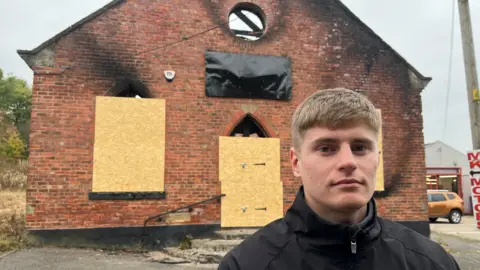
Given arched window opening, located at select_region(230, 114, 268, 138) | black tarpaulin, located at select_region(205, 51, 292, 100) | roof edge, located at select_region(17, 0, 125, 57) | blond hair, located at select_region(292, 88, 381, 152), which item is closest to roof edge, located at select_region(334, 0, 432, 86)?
black tarpaulin, located at select_region(205, 51, 292, 100)

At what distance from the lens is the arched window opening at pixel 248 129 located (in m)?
9.74

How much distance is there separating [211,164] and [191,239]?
183cm

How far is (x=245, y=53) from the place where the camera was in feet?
31.6

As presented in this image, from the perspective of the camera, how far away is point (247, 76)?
31.2ft

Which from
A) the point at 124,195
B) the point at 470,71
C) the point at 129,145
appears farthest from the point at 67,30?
the point at 470,71

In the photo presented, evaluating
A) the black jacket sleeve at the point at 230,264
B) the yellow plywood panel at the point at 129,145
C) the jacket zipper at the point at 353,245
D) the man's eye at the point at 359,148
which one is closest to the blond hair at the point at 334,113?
the man's eye at the point at 359,148

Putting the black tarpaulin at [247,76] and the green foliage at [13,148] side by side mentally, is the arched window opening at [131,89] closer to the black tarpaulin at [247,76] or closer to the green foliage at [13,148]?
the black tarpaulin at [247,76]

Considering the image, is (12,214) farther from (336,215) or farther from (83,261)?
(336,215)

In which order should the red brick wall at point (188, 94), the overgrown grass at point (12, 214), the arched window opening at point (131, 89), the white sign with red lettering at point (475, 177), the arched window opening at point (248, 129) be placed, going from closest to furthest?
1. the white sign with red lettering at point (475, 177)
2. the overgrown grass at point (12, 214)
3. the red brick wall at point (188, 94)
4. the arched window opening at point (131, 89)
5. the arched window opening at point (248, 129)

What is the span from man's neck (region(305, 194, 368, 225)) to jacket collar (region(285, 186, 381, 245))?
3 centimetres

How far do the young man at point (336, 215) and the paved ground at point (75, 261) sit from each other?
19.7ft

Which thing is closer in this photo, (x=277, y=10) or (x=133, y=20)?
(x=133, y=20)

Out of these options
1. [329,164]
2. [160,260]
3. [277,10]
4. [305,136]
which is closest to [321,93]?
[305,136]

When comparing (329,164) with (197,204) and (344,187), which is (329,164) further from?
(197,204)
